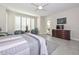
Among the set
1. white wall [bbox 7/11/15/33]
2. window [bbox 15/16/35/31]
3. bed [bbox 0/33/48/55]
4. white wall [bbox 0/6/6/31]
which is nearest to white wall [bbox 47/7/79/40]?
window [bbox 15/16/35/31]

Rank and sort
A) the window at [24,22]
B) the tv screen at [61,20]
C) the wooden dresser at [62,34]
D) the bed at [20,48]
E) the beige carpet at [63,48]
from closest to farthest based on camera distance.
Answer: the bed at [20,48]
the beige carpet at [63,48]
the window at [24,22]
the wooden dresser at [62,34]
the tv screen at [61,20]

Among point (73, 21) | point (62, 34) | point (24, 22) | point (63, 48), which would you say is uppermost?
point (73, 21)

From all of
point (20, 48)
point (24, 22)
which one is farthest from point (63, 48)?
point (20, 48)

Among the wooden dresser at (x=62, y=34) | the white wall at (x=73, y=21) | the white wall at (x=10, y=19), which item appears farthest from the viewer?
the wooden dresser at (x=62, y=34)

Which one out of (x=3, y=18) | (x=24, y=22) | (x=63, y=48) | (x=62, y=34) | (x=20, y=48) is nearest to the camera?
(x=20, y=48)

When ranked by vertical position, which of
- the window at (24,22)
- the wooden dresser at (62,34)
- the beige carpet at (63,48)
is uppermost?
the window at (24,22)

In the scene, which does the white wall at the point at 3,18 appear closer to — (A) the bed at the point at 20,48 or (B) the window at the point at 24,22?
(B) the window at the point at 24,22

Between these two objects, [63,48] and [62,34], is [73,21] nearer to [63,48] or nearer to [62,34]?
[62,34]

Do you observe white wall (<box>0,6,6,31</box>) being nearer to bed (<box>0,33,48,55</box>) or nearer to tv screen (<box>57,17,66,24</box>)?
bed (<box>0,33,48,55</box>)

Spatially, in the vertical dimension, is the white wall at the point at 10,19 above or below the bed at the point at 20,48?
above

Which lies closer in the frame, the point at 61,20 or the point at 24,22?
the point at 24,22

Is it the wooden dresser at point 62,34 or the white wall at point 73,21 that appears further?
the wooden dresser at point 62,34

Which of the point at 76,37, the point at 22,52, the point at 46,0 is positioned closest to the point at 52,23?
the point at 76,37

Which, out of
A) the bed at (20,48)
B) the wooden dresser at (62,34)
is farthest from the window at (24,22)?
the wooden dresser at (62,34)
